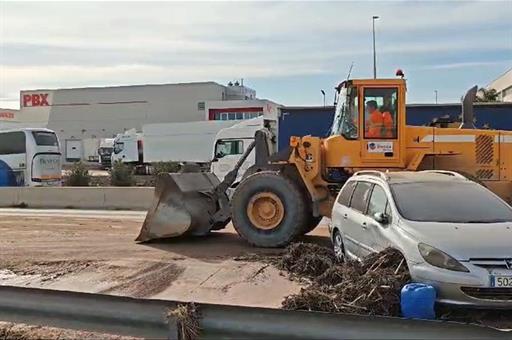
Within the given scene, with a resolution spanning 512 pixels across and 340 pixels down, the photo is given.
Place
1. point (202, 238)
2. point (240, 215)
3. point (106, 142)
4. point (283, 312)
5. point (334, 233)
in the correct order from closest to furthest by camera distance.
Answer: point (283, 312)
point (334, 233)
point (240, 215)
point (202, 238)
point (106, 142)

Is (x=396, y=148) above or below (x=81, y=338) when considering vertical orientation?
above

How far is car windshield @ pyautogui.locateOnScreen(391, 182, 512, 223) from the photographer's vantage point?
297 inches

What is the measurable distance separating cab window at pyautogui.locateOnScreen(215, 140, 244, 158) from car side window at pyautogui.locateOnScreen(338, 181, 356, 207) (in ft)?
60.6

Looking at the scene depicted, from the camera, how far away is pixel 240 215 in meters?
12.1

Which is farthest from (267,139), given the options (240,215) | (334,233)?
(334,233)

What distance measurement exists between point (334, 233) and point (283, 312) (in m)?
5.65

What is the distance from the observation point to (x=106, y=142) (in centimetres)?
5691

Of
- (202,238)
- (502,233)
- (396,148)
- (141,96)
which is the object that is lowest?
(202,238)

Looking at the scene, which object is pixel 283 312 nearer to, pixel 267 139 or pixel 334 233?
pixel 334 233

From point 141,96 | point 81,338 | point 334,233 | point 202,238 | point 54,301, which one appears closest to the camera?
point 54,301

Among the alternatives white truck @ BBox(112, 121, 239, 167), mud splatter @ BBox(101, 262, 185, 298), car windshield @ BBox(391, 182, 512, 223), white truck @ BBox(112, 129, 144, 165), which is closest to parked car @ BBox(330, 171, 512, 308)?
car windshield @ BBox(391, 182, 512, 223)

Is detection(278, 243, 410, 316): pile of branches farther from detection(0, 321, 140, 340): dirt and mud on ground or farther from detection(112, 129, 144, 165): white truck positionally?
detection(112, 129, 144, 165): white truck

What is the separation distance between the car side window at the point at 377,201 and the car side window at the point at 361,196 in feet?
0.50

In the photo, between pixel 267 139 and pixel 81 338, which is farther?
pixel 267 139
